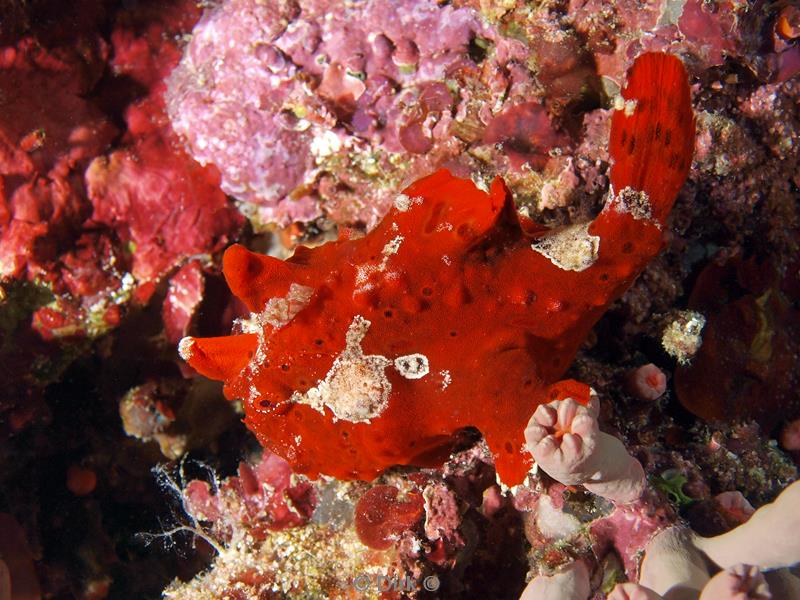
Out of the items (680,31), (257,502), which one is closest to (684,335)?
(680,31)

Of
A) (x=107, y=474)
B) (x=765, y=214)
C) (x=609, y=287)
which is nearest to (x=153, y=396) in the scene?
(x=107, y=474)

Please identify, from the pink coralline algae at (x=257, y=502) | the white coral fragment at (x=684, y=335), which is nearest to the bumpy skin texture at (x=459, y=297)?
the white coral fragment at (x=684, y=335)

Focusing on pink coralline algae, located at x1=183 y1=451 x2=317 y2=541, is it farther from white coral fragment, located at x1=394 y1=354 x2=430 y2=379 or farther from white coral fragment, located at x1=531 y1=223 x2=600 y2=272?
white coral fragment, located at x1=531 y1=223 x2=600 y2=272

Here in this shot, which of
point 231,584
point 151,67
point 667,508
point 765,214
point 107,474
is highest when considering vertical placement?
point 151,67

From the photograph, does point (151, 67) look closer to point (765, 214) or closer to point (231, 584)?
point (231, 584)

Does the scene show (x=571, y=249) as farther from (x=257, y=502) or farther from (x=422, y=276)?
(x=257, y=502)

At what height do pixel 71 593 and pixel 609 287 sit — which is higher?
pixel 609 287

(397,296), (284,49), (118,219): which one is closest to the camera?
(397,296)

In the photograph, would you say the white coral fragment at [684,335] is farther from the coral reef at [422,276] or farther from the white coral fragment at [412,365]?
the white coral fragment at [412,365]
